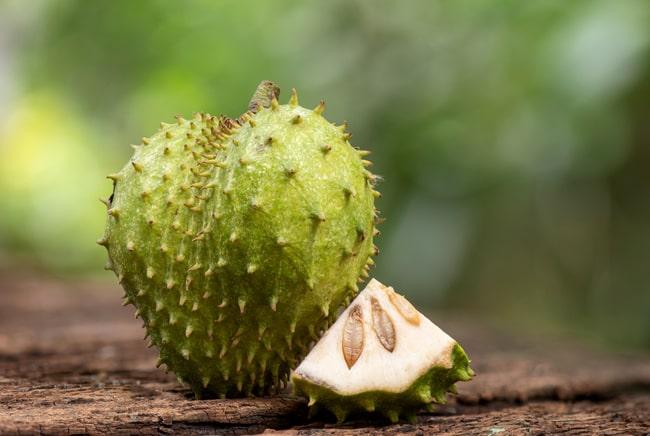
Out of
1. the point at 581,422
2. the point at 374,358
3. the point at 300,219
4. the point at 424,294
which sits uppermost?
the point at 424,294

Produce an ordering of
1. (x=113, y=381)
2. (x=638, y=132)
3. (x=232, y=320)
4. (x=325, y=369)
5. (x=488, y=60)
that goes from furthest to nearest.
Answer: (x=488, y=60), (x=638, y=132), (x=113, y=381), (x=232, y=320), (x=325, y=369)

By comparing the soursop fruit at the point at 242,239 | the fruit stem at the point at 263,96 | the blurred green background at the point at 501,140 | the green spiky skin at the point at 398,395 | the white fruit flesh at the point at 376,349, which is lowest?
the green spiky skin at the point at 398,395

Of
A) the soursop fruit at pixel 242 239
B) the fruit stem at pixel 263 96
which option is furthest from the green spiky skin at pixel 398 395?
the fruit stem at pixel 263 96

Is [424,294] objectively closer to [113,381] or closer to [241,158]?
[113,381]

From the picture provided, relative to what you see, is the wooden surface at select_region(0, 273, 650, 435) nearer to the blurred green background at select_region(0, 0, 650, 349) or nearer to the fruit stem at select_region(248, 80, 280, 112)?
the fruit stem at select_region(248, 80, 280, 112)

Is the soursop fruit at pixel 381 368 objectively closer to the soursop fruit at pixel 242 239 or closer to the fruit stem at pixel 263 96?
the soursop fruit at pixel 242 239

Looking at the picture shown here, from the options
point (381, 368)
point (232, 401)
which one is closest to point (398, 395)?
point (381, 368)

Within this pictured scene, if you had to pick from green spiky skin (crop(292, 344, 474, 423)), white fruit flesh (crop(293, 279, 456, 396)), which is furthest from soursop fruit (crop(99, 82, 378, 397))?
green spiky skin (crop(292, 344, 474, 423))

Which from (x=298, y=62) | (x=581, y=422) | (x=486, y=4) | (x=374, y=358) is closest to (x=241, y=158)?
(x=374, y=358)
